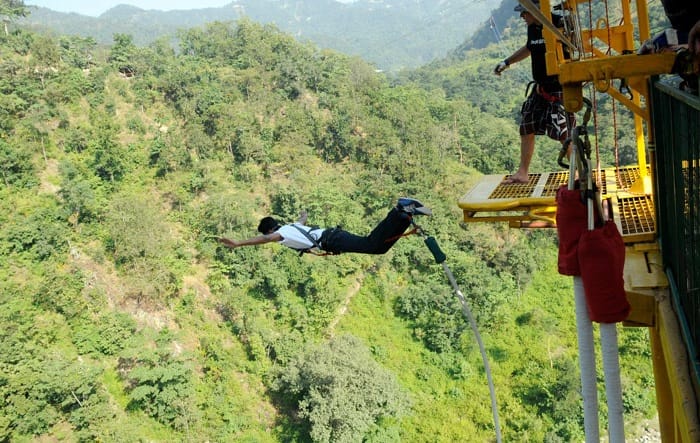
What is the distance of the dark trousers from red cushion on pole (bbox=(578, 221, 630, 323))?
6.33 feet

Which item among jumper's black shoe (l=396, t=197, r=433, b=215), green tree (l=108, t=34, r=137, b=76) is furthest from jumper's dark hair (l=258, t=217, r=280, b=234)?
green tree (l=108, t=34, r=137, b=76)

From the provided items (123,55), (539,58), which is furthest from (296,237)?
(123,55)

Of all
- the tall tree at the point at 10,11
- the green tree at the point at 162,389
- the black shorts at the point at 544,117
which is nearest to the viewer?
the black shorts at the point at 544,117

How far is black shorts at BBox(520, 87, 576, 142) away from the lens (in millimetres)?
3410

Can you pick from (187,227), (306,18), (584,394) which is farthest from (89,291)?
(306,18)

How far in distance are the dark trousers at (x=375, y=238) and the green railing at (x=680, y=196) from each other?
1459 mm

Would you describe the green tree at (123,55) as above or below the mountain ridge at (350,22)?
A: below

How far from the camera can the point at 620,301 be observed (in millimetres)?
1299

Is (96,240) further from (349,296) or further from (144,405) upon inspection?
(349,296)

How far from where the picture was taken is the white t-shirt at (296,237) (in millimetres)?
3684

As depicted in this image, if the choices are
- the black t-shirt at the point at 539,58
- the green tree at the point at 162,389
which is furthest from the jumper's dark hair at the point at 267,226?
the green tree at the point at 162,389

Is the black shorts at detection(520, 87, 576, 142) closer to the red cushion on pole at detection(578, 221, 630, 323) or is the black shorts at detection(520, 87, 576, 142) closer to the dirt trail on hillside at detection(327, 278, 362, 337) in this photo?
the red cushion on pole at detection(578, 221, 630, 323)

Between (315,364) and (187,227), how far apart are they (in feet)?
20.8

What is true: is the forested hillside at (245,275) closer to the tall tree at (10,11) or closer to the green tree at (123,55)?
the green tree at (123,55)
